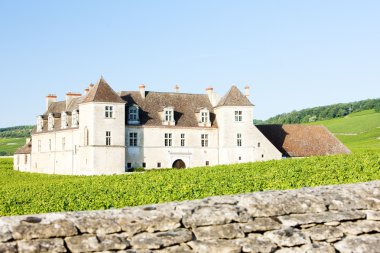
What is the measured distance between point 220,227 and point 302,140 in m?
61.3

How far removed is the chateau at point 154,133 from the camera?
56.4 m

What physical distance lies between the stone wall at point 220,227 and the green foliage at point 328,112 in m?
145

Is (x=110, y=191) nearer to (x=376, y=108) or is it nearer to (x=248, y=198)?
(x=248, y=198)

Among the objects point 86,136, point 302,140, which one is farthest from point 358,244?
point 302,140

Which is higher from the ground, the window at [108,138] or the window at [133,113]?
the window at [133,113]

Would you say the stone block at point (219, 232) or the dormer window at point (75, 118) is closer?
the stone block at point (219, 232)

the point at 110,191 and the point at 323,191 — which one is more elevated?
the point at 323,191

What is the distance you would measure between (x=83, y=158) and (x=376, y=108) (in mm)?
108079

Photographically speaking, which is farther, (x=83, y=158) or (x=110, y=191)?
(x=83, y=158)

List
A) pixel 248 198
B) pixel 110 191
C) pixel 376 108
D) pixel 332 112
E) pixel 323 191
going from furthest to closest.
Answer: pixel 332 112 < pixel 376 108 < pixel 110 191 < pixel 323 191 < pixel 248 198

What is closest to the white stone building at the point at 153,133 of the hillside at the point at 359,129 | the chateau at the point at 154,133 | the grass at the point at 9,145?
the chateau at the point at 154,133

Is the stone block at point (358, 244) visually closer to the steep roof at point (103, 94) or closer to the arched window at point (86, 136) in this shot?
the steep roof at point (103, 94)

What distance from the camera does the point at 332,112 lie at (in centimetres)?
15638

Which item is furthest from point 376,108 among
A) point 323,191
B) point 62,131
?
point 323,191
